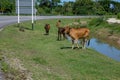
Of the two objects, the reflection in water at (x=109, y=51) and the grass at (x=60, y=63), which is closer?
the grass at (x=60, y=63)

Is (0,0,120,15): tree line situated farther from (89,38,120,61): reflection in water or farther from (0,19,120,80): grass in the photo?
(0,19,120,80): grass

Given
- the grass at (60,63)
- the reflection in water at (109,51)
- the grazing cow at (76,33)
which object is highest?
the grazing cow at (76,33)

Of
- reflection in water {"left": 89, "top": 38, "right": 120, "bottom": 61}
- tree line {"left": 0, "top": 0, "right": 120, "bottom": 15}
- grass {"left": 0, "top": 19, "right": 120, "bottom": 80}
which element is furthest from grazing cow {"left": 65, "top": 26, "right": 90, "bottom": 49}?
tree line {"left": 0, "top": 0, "right": 120, "bottom": 15}

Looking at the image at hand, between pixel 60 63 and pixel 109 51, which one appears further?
pixel 109 51

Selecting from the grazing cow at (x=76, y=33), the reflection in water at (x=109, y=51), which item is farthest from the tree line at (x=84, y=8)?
the grazing cow at (x=76, y=33)

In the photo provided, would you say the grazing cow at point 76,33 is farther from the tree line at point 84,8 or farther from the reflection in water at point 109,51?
the tree line at point 84,8

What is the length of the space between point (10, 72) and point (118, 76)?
4064 millimetres

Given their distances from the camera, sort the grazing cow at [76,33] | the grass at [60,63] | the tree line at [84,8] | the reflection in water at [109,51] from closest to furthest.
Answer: the grass at [60,63], the grazing cow at [76,33], the reflection in water at [109,51], the tree line at [84,8]

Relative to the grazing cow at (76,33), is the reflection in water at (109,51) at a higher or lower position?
lower

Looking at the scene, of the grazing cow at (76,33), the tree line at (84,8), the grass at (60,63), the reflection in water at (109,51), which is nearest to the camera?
the grass at (60,63)

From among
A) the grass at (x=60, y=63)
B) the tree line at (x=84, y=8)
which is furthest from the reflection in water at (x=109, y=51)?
the tree line at (x=84, y=8)

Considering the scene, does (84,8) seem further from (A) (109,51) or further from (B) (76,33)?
(B) (76,33)

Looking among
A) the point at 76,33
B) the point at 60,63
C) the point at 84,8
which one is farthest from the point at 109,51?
the point at 84,8

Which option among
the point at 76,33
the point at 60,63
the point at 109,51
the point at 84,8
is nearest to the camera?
the point at 60,63
